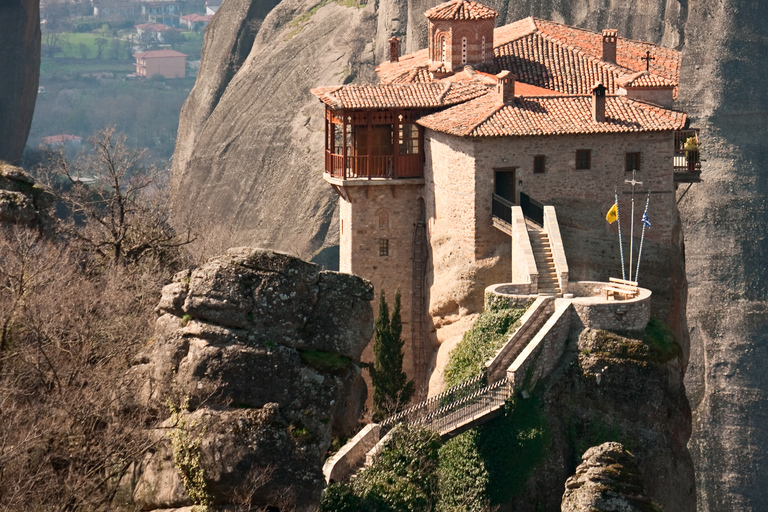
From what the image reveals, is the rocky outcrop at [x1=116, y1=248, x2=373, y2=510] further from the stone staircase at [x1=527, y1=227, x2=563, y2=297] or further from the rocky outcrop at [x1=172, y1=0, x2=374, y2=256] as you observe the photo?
the rocky outcrop at [x1=172, y1=0, x2=374, y2=256]

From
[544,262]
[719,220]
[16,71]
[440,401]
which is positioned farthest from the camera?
[16,71]

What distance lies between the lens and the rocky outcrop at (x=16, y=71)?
102875mm

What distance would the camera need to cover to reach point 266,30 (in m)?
113

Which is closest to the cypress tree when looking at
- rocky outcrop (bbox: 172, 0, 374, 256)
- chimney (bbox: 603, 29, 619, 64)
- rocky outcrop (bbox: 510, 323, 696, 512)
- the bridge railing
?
the bridge railing

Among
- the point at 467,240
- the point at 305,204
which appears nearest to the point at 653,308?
the point at 467,240

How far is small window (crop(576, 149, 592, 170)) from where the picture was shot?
48844mm

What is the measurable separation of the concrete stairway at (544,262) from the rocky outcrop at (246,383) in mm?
6538

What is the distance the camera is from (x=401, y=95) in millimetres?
52031

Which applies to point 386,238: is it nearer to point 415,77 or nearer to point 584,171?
point 415,77

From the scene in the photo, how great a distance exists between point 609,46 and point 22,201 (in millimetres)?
22807

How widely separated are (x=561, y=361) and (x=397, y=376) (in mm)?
9190

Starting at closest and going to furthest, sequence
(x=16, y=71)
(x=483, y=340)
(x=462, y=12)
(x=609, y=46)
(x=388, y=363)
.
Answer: (x=483, y=340) < (x=388, y=363) < (x=462, y=12) < (x=609, y=46) < (x=16, y=71)

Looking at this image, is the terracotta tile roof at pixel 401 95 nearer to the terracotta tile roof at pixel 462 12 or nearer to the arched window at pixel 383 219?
the arched window at pixel 383 219

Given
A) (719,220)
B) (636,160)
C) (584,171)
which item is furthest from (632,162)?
(719,220)
